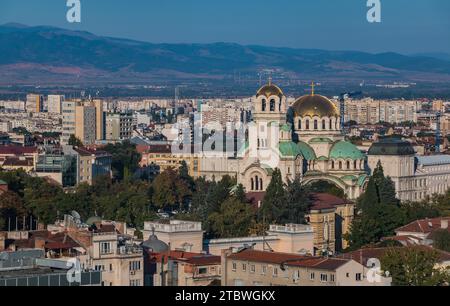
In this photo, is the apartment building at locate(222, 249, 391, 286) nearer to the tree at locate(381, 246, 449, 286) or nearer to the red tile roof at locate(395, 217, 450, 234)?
the tree at locate(381, 246, 449, 286)

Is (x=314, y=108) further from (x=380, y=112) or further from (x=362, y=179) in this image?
(x=380, y=112)

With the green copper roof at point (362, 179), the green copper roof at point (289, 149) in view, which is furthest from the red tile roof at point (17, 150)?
the green copper roof at point (362, 179)

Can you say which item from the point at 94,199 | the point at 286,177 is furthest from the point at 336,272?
the point at 286,177

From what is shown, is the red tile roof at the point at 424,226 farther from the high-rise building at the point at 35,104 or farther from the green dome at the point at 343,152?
the high-rise building at the point at 35,104

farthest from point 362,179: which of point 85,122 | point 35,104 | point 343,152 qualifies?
point 35,104

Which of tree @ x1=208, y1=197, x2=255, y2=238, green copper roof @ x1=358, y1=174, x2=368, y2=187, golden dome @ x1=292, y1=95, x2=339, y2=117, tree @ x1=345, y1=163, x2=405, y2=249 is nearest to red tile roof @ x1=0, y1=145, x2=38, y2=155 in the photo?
golden dome @ x1=292, y1=95, x2=339, y2=117

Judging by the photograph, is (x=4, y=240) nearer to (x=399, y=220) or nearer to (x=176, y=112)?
(x=399, y=220)

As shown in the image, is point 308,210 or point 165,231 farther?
point 308,210
